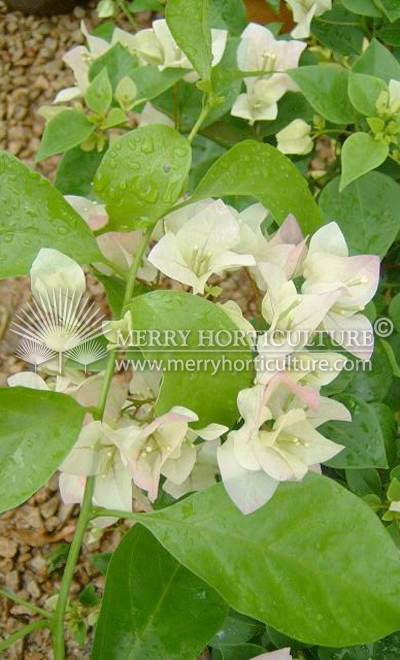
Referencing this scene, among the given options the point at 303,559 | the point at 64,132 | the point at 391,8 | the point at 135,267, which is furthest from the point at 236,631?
the point at 391,8

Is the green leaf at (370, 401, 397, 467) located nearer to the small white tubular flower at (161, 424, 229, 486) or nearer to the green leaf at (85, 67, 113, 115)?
the small white tubular flower at (161, 424, 229, 486)

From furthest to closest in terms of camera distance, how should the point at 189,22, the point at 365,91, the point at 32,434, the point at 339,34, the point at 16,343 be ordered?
the point at 16,343, the point at 339,34, the point at 365,91, the point at 189,22, the point at 32,434

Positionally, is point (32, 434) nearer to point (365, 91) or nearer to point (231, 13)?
point (365, 91)

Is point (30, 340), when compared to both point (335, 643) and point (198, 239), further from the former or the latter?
point (335, 643)

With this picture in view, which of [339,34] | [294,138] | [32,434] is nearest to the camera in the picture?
[32,434]

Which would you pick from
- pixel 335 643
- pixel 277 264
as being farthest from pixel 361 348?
pixel 335 643

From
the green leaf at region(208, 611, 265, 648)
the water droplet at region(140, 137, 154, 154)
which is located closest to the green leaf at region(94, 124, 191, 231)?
the water droplet at region(140, 137, 154, 154)
